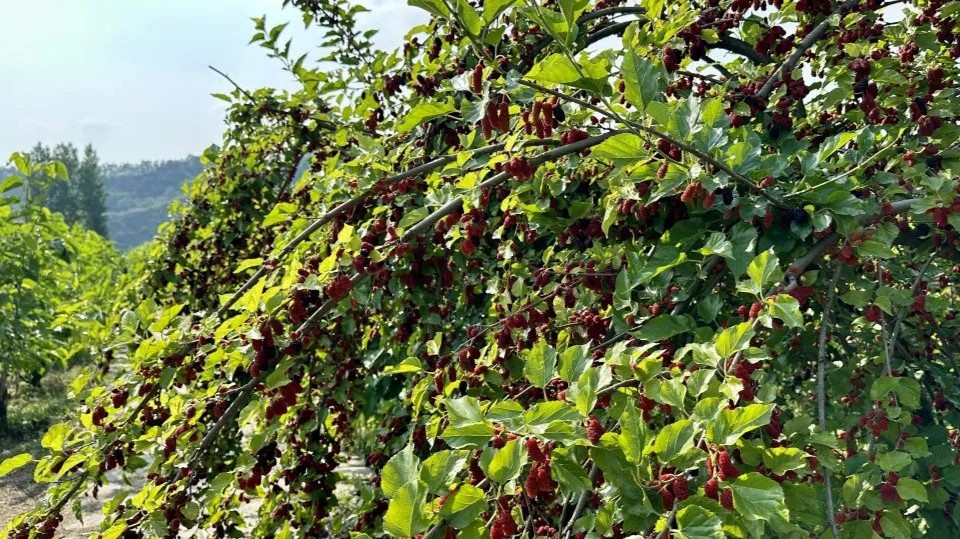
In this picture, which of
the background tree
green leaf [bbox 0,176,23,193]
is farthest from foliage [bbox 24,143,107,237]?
green leaf [bbox 0,176,23,193]

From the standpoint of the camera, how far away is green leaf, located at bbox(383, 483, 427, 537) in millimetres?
835

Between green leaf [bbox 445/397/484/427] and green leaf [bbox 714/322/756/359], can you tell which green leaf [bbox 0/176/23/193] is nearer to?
green leaf [bbox 445/397/484/427]

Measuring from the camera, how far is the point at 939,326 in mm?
1868

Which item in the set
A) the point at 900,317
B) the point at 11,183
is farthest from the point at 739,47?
the point at 11,183

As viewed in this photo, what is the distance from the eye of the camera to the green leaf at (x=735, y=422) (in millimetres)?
849

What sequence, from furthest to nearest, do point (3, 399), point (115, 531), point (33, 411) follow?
point (33, 411) → point (3, 399) → point (115, 531)

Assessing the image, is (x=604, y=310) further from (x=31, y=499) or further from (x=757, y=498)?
(x=31, y=499)

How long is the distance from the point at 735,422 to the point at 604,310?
694 mm

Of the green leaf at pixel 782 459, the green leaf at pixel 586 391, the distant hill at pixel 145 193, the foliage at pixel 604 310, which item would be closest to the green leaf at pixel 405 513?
the foliage at pixel 604 310

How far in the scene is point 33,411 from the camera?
10.2 meters

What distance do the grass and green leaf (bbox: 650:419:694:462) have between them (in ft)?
25.0

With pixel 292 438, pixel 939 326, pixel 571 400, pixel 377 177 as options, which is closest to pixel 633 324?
pixel 571 400

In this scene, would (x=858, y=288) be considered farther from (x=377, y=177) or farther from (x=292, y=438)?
(x=292, y=438)

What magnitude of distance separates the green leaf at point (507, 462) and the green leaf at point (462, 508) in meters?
0.07
